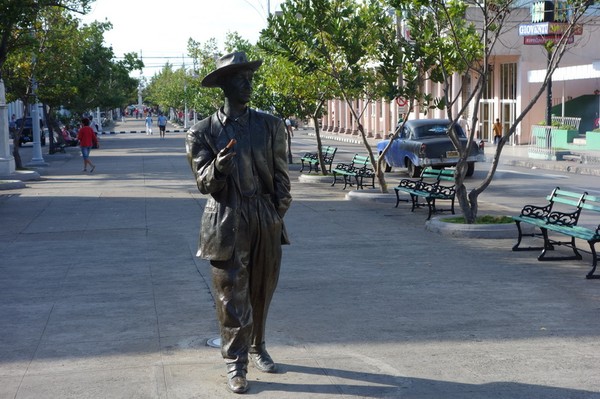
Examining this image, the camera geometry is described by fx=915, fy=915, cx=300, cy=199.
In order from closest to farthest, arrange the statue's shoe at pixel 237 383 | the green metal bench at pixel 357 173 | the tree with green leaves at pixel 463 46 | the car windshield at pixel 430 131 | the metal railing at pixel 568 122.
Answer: the statue's shoe at pixel 237 383, the tree with green leaves at pixel 463 46, the green metal bench at pixel 357 173, the car windshield at pixel 430 131, the metal railing at pixel 568 122

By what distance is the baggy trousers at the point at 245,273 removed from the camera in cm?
599

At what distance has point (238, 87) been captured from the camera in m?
6.11

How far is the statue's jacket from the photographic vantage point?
236 inches

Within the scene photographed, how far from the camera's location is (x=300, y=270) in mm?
10844

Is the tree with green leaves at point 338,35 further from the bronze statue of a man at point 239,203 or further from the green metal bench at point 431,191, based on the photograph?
the bronze statue of a man at point 239,203

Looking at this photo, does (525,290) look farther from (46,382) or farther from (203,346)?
(46,382)

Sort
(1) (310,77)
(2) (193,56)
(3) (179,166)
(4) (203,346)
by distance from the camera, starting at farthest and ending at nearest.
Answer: (2) (193,56) < (3) (179,166) < (1) (310,77) < (4) (203,346)

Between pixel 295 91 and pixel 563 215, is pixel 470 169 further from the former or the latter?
pixel 563 215

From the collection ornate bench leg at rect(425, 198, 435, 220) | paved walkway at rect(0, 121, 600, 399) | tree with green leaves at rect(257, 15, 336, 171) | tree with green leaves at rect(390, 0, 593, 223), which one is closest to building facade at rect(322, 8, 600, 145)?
tree with green leaves at rect(257, 15, 336, 171)

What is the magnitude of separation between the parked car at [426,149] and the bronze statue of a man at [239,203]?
61.2 ft

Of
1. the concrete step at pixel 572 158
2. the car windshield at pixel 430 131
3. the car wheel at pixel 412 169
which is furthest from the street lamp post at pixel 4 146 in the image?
the concrete step at pixel 572 158

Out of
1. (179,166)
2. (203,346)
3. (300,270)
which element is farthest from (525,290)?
(179,166)

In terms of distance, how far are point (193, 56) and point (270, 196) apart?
50776mm

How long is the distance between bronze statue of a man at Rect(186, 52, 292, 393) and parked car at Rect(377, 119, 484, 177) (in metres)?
18.6
